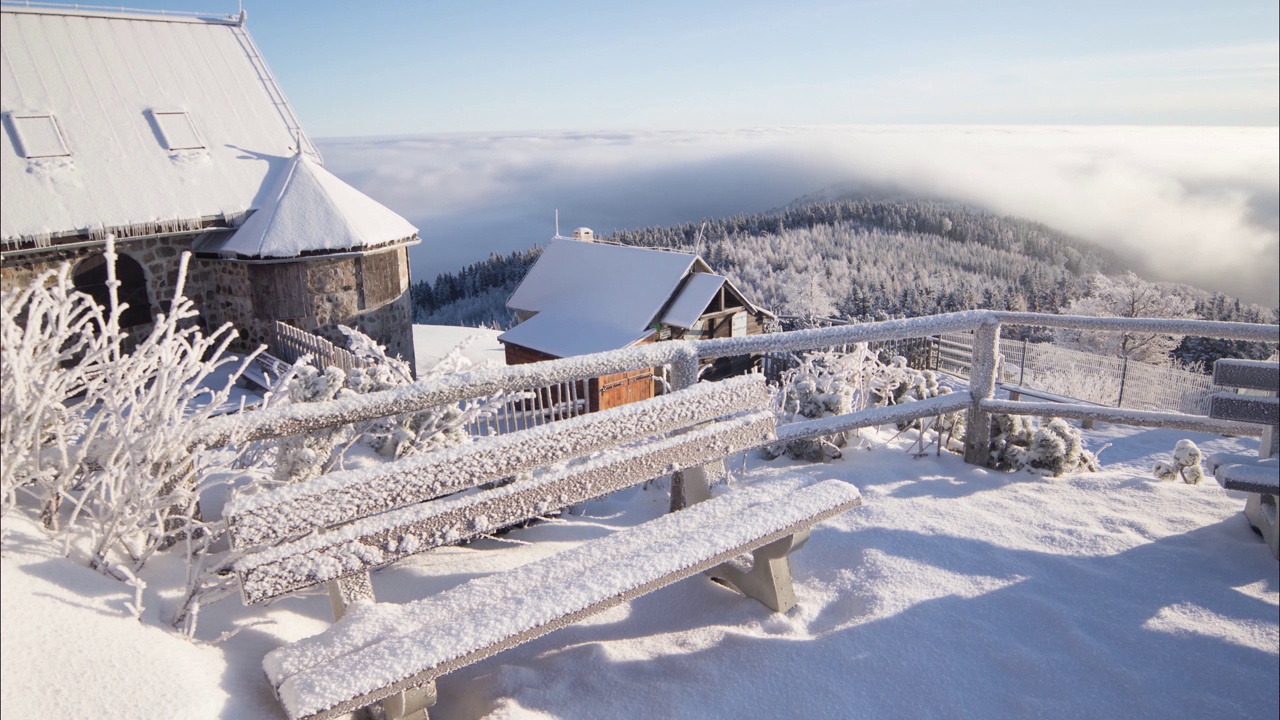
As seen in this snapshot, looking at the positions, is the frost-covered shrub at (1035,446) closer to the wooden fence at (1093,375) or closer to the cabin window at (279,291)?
the wooden fence at (1093,375)

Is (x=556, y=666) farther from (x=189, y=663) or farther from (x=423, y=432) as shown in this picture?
(x=423, y=432)

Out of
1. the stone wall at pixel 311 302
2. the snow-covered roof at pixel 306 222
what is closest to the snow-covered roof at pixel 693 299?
the snow-covered roof at pixel 306 222

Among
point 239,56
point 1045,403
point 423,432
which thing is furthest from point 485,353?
point 1045,403

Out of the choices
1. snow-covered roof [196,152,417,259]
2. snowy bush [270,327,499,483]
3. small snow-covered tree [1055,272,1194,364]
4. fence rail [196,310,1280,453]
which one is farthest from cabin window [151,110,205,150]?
small snow-covered tree [1055,272,1194,364]

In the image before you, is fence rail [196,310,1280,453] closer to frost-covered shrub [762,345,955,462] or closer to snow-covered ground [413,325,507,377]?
frost-covered shrub [762,345,955,462]

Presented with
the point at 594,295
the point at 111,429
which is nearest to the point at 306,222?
the point at 594,295

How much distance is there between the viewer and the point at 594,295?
17.2m

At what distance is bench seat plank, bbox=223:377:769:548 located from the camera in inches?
72.1

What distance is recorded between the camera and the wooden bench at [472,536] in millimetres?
1800

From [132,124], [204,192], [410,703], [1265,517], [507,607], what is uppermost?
[132,124]

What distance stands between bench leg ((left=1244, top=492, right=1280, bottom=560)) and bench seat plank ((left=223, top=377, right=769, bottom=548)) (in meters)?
2.26

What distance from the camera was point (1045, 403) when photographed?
3.93 metres

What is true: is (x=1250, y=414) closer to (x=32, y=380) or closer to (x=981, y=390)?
(x=981, y=390)

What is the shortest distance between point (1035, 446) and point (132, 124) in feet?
29.3
